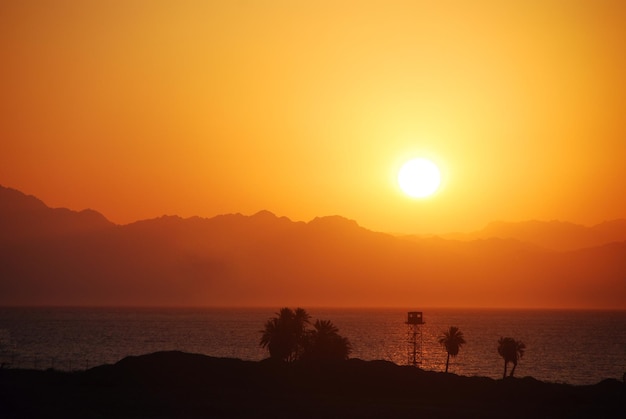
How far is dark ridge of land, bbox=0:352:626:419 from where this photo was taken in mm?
70562

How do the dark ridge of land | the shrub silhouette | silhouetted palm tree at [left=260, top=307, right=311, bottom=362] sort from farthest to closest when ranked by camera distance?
silhouetted palm tree at [left=260, top=307, right=311, bottom=362] → the shrub silhouette → the dark ridge of land

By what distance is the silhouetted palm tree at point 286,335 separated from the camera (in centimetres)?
10100

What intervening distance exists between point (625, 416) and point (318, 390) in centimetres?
2949

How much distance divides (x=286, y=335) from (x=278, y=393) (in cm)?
1850

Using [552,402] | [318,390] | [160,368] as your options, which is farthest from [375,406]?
[160,368]

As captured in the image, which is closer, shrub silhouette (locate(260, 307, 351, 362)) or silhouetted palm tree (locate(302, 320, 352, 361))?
silhouetted palm tree (locate(302, 320, 352, 361))

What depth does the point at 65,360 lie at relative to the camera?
7170 inches

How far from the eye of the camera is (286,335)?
101000mm

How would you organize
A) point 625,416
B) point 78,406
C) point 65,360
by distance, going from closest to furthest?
point 78,406 < point 625,416 < point 65,360

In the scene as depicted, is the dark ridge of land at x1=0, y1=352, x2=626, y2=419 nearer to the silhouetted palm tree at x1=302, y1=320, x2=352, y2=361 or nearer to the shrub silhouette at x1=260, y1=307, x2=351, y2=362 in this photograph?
the silhouetted palm tree at x1=302, y1=320, x2=352, y2=361

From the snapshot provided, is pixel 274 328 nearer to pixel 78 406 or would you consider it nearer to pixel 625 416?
pixel 78 406

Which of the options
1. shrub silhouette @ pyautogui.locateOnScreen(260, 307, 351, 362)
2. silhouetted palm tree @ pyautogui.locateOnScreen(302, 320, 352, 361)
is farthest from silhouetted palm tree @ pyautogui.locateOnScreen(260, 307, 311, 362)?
silhouetted palm tree @ pyautogui.locateOnScreen(302, 320, 352, 361)

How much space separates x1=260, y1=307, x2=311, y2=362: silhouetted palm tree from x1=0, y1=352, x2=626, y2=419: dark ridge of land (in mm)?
9918

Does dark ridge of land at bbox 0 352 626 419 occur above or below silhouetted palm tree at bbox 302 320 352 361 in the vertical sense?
below
